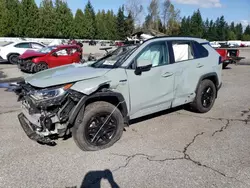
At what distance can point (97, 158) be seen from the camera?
3.74 metres

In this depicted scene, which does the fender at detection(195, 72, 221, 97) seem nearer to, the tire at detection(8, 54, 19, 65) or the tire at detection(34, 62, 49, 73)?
the tire at detection(34, 62, 49, 73)

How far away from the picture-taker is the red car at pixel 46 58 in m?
12.4

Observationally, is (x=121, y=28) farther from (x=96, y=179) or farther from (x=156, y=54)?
(x=96, y=179)

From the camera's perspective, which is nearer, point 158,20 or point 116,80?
point 116,80

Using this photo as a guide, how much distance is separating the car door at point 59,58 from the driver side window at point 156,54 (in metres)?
8.96

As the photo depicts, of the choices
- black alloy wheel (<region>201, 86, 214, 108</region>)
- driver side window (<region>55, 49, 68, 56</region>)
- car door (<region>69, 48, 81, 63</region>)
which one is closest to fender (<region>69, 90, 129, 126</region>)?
black alloy wheel (<region>201, 86, 214, 108</region>)

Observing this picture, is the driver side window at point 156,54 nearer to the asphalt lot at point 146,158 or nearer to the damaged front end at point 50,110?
the asphalt lot at point 146,158

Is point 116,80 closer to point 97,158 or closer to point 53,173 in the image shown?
point 97,158

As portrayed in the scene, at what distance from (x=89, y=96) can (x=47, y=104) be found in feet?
2.05

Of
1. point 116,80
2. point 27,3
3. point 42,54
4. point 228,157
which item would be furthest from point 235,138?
point 27,3

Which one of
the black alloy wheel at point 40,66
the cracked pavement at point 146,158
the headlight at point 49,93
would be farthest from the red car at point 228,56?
the headlight at point 49,93

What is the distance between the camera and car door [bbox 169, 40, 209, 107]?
5027 millimetres

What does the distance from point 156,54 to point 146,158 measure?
2.13m

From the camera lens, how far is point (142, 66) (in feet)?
13.6
